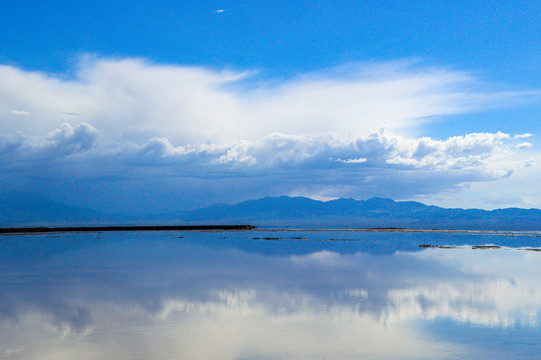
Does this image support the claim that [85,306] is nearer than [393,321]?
No

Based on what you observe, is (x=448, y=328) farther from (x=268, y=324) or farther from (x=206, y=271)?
(x=206, y=271)

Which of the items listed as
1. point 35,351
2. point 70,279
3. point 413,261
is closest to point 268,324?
point 35,351

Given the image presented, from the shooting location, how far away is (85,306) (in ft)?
81.1

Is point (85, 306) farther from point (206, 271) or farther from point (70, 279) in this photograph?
point (206, 271)

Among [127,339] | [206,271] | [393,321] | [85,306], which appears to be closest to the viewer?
[127,339]

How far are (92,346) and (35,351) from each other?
180 cm

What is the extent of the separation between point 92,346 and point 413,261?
130 feet

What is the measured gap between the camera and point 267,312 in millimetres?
23281

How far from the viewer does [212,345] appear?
17.6 meters

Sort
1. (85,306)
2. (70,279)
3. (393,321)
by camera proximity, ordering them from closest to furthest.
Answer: (393,321) < (85,306) < (70,279)

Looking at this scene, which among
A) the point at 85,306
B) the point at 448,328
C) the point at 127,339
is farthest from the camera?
the point at 85,306

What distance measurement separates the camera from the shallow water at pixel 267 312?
1719 cm

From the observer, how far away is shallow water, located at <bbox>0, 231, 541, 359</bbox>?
1719cm

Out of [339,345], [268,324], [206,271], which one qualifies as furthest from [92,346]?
[206,271]
